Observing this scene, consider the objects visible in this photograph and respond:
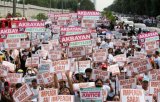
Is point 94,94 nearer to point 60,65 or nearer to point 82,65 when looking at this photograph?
point 60,65

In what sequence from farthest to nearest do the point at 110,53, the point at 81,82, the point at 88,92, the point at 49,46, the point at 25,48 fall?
1. the point at 49,46
2. the point at 25,48
3. the point at 110,53
4. the point at 81,82
5. the point at 88,92

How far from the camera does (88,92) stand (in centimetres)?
1141

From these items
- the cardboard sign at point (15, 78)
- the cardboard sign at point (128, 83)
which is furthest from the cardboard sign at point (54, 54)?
the cardboard sign at point (128, 83)

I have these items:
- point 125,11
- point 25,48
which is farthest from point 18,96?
point 125,11

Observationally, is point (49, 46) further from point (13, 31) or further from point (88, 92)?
point (88, 92)

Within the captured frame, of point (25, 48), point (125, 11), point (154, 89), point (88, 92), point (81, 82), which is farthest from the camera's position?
point (125, 11)

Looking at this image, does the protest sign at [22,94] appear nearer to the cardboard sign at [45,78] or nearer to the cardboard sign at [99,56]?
the cardboard sign at [45,78]

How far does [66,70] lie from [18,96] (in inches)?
128

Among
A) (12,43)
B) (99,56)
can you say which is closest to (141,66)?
(99,56)

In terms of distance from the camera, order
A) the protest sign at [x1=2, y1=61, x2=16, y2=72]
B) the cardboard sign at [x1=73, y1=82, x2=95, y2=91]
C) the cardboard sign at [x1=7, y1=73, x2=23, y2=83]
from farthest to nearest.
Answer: the protest sign at [x1=2, y1=61, x2=16, y2=72], the cardboard sign at [x1=7, y1=73, x2=23, y2=83], the cardboard sign at [x1=73, y1=82, x2=95, y2=91]

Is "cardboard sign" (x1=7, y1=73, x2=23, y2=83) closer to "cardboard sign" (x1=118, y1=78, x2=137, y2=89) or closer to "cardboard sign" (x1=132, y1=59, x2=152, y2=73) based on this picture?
"cardboard sign" (x1=132, y1=59, x2=152, y2=73)

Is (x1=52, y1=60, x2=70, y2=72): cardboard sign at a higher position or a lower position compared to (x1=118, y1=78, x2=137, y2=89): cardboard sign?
higher

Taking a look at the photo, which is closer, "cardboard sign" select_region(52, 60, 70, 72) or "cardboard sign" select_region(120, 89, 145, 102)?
"cardboard sign" select_region(120, 89, 145, 102)

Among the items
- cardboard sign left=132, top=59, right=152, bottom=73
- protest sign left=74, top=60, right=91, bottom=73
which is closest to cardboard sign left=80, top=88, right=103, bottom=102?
cardboard sign left=132, top=59, right=152, bottom=73
